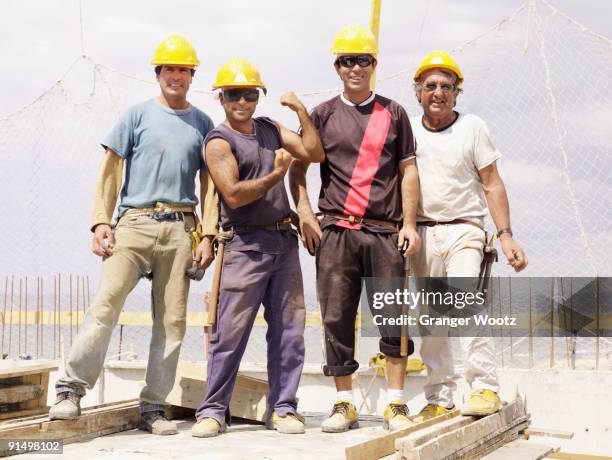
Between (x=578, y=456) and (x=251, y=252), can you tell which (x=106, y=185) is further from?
(x=578, y=456)

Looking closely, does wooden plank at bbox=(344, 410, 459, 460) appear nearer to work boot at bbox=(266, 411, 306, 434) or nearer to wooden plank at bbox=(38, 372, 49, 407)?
work boot at bbox=(266, 411, 306, 434)

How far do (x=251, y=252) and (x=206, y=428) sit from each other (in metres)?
0.91

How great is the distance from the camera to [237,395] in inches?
214

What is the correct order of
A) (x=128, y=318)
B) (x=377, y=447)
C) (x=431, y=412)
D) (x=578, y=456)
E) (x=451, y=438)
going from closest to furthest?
(x=377, y=447)
(x=451, y=438)
(x=431, y=412)
(x=578, y=456)
(x=128, y=318)

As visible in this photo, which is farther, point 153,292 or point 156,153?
point 153,292

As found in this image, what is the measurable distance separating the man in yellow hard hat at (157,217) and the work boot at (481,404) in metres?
1.49

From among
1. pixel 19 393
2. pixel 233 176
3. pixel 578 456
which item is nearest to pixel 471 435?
pixel 233 176

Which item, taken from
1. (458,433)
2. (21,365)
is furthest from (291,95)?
(21,365)

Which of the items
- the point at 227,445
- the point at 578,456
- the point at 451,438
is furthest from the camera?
the point at 578,456

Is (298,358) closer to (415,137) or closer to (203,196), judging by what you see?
(203,196)

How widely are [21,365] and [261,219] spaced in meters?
1.81

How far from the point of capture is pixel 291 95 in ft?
16.7

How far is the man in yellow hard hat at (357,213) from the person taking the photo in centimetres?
509

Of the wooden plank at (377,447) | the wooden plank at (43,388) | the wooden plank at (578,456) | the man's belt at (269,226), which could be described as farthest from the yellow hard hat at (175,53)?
the wooden plank at (578,456)
